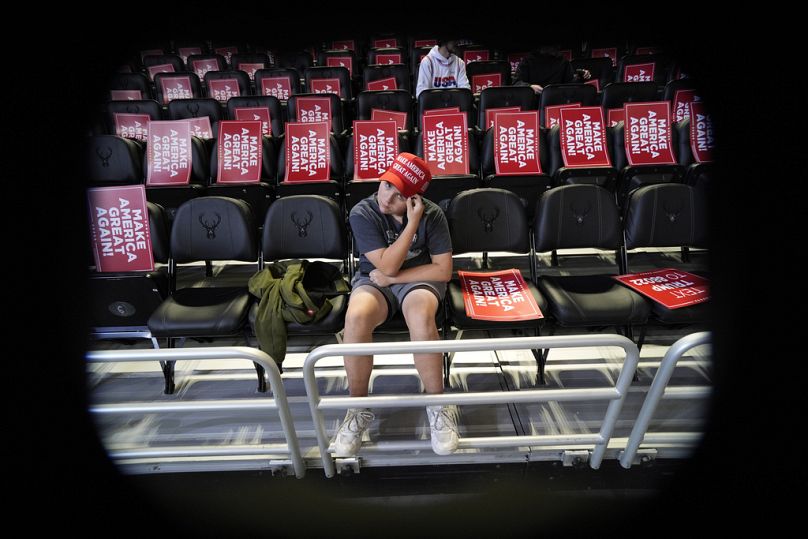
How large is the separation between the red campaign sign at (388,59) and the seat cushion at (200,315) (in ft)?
17.4

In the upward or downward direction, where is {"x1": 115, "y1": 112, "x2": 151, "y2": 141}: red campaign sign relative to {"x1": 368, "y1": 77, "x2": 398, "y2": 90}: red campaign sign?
downward

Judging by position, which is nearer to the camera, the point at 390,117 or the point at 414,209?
the point at 414,209

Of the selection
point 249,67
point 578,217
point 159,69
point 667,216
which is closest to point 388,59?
point 249,67

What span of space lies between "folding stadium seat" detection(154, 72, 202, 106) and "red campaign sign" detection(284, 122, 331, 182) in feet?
10.8

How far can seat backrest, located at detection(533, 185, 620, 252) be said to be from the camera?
2188 mm

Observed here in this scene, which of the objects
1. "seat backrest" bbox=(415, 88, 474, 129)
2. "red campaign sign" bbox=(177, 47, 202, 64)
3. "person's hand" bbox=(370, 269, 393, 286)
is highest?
"red campaign sign" bbox=(177, 47, 202, 64)

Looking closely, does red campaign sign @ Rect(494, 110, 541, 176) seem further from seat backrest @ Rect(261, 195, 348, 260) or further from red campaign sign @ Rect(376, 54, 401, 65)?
red campaign sign @ Rect(376, 54, 401, 65)

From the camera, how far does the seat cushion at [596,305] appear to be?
1.79m

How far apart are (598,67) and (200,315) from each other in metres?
5.92

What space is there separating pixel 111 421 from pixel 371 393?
1.19 metres

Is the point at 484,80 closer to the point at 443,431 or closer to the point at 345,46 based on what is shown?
the point at 345,46

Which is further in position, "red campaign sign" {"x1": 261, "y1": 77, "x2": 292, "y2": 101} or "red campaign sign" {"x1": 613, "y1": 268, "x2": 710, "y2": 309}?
"red campaign sign" {"x1": 261, "y1": 77, "x2": 292, "y2": 101}

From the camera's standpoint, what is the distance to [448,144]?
310 cm

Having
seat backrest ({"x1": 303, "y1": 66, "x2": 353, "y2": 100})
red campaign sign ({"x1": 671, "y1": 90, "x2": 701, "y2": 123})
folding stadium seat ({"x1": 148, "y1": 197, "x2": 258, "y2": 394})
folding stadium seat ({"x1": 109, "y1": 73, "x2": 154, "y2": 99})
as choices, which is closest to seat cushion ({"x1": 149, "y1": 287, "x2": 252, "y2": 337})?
folding stadium seat ({"x1": 148, "y1": 197, "x2": 258, "y2": 394})
